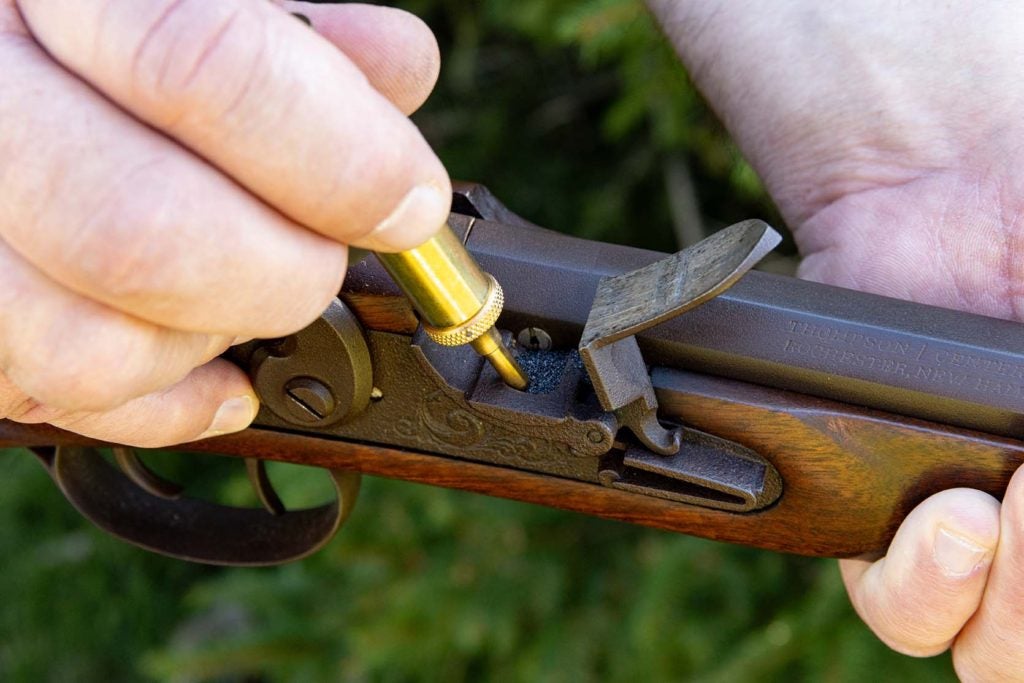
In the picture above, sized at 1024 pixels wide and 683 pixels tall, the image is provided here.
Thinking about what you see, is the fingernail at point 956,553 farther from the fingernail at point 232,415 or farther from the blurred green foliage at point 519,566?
the fingernail at point 232,415

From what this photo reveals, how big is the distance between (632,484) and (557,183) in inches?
97.0

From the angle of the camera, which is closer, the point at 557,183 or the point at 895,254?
the point at 895,254

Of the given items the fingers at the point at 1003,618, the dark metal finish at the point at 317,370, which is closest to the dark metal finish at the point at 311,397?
the dark metal finish at the point at 317,370

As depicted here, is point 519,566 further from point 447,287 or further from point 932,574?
point 447,287

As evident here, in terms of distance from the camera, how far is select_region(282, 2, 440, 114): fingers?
1309mm

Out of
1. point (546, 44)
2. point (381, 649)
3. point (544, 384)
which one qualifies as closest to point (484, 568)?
point (381, 649)

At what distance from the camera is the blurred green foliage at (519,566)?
8.93ft

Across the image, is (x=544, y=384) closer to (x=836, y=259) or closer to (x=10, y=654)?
(x=836, y=259)

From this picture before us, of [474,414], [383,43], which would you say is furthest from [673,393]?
[383,43]

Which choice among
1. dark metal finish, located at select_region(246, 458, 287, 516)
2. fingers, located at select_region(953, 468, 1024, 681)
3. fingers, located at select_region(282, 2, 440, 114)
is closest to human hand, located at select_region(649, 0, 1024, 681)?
fingers, located at select_region(953, 468, 1024, 681)

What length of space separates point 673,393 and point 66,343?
0.89 meters

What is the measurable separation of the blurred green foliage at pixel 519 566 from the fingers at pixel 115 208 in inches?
Answer: 71.5

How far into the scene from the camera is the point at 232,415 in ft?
5.37

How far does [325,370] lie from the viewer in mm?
1598
